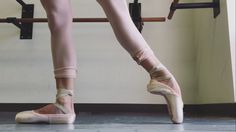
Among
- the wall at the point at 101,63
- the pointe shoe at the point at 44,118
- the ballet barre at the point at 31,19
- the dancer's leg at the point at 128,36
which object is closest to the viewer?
the dancer's leg at the point at 128,36

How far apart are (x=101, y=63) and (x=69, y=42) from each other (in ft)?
3.21

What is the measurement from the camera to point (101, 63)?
226 cm

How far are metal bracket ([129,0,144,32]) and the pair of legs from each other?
34.6 inches

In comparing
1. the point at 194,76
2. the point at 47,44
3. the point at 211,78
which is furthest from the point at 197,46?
the point at 47,44

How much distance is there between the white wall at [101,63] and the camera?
223 centimetres

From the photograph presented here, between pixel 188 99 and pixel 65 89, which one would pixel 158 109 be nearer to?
pixel 188 99

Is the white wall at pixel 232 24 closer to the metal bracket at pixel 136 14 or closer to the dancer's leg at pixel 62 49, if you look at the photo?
the metal bracket at pixel 136 14

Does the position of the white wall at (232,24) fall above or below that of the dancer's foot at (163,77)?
above

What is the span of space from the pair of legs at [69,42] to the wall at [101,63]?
961 millimetres

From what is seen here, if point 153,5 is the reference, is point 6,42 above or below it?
below

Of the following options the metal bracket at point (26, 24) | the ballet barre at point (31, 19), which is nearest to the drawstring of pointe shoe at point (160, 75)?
the ballet barre at point (31, 19)

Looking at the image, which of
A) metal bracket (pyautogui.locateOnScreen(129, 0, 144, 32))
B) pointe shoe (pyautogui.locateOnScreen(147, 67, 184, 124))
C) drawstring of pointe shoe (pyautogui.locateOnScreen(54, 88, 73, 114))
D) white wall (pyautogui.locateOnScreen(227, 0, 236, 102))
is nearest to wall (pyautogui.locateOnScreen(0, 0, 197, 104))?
metal bracket (pyautogui.locateOnScreen(129, 0, 144, 32))

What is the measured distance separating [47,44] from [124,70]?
57 cm

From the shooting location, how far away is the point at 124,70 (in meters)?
2.25
